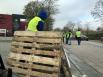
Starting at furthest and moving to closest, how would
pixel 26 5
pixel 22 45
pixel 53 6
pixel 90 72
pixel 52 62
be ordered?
1. pixel 26 5
2. pixel 53 6
3. pixel 90 72
4. pixel 22 45
5. pixel 52 62

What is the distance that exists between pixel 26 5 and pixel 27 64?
70.9m

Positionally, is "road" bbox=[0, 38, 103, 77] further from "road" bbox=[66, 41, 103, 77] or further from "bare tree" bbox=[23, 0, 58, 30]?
"bare tree" bbox=[23, 0, 58, 30]

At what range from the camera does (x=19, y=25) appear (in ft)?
134

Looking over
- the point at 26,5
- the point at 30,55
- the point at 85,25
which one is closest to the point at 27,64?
the point at 30,55

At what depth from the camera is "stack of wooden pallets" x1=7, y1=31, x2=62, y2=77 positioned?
33.6ft

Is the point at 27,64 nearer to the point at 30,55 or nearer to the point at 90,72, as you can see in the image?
the point at 30,55

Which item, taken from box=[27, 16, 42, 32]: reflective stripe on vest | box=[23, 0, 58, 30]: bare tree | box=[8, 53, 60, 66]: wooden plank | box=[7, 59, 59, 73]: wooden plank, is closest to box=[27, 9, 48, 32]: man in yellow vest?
box=[27, 16, 42, 32]: reflective stripe on vest

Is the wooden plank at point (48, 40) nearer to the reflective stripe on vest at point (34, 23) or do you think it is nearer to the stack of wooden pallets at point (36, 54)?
the stack of wooden pallets at point (36, 54)

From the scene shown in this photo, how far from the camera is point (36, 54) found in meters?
10.7

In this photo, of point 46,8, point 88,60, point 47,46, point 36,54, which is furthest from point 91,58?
point 46,8

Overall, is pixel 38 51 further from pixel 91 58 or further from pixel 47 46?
pixel 91 58

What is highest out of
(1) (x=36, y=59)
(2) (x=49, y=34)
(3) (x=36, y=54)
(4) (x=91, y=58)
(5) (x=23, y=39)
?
(2) (x=49, y=34)

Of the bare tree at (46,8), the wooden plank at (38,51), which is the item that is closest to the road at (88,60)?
the wooden plank at (38,51)

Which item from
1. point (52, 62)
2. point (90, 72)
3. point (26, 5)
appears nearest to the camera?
point (52, 62)
